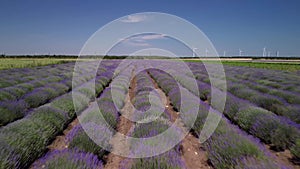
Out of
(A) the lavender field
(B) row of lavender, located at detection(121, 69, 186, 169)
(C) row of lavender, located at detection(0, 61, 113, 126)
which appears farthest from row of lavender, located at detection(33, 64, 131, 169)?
(C) row of lavender, located at detection(0, 61, 113, 126)

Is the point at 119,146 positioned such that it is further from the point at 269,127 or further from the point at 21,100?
the point at 21,100

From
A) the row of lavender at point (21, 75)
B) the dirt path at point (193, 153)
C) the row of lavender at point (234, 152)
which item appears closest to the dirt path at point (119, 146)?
the dirt path at point (193, 153)

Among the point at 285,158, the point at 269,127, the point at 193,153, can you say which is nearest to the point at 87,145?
the point at 193,153

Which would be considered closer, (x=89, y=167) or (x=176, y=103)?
(x=89, y=167)

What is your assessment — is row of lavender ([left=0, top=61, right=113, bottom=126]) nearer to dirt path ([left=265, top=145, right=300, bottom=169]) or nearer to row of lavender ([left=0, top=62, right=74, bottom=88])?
row of lavender ([left=0, top=62, right=74, bottom=88])

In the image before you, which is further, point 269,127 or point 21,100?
point 21,100

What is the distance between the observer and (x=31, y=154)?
10.7ft

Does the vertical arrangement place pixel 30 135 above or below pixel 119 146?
above


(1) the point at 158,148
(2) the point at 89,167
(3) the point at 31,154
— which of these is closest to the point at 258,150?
(1) the point at 158,148

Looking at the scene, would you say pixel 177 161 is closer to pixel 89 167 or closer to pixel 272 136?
pixel 89 167

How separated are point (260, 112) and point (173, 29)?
2.88 m

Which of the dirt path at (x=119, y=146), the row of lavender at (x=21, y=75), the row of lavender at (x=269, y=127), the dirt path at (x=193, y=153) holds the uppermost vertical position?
the row of lavender at (x=21, y=75)

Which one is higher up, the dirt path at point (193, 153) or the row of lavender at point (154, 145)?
the row of lavender at point (154, 145)

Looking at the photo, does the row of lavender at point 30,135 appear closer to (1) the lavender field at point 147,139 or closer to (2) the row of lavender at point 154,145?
(1) the lavender field at point 147,139
